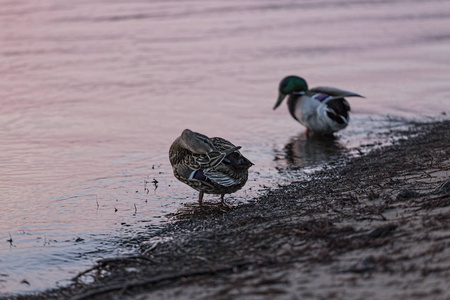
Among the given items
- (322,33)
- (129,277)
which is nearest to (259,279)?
(129,277)

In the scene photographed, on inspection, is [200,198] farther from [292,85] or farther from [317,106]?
[292,85]

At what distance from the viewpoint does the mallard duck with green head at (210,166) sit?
6941 mm

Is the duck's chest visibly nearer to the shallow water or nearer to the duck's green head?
the duck's green head

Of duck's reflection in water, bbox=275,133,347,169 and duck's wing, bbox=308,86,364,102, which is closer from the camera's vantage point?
duck's reflection in water, bbox=275,133,347,169

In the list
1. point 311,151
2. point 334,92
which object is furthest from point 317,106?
point 311,151

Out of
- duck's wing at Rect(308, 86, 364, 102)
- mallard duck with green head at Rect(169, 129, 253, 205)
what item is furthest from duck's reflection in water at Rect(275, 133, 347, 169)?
mallard duck with green head at Rect(169, 129, 253, 205)

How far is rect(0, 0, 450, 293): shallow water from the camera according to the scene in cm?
678

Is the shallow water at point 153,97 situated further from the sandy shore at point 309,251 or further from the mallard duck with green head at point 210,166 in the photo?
the sandy shore at point 309,251

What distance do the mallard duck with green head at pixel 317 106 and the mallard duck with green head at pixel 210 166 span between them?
12.2 feet

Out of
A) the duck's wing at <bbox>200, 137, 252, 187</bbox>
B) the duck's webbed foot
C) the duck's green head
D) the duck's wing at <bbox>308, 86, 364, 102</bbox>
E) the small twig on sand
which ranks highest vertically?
the duck's green head

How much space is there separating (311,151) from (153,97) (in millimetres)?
3816

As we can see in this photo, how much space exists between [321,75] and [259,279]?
1050cm

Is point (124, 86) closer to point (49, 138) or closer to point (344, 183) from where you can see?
point (49, 138)

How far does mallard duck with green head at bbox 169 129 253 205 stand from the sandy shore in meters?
0.37
